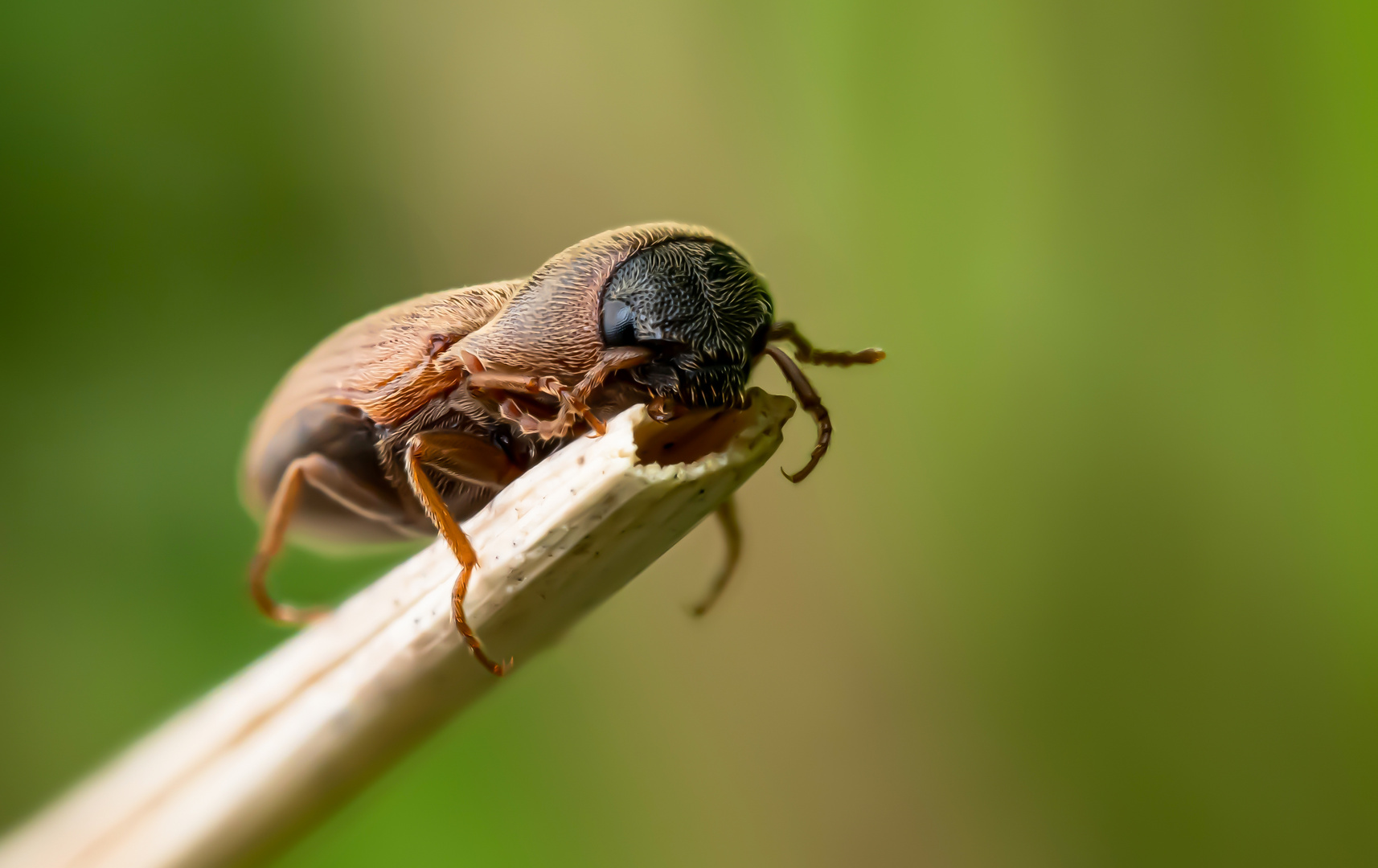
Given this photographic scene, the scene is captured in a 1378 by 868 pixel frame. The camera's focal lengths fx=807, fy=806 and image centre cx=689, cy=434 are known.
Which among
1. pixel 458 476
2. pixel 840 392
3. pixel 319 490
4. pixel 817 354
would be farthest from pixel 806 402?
pixel 840 392

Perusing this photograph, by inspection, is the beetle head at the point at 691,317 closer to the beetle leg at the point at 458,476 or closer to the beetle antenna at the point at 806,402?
the beetle antenna at the point at 806,402

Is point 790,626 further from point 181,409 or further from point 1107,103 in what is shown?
point 181,409

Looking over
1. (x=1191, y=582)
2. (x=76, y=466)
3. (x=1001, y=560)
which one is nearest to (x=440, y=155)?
(x=76, y=466)

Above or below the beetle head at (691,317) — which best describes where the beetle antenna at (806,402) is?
below

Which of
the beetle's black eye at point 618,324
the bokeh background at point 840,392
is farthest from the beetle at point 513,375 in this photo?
the bokeh background at point 840,392

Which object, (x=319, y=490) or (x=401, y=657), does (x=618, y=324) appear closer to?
(x=401, y=657)

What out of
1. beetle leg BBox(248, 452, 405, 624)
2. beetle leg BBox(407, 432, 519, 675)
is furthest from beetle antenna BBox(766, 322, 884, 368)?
beetle leg BBox(248, 452, 405, 624)
